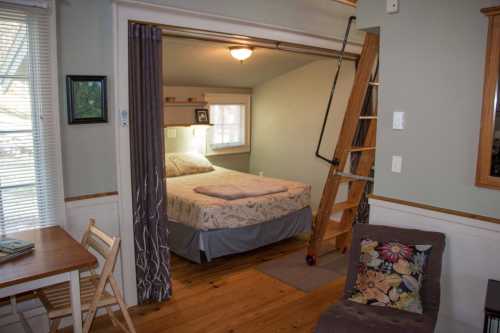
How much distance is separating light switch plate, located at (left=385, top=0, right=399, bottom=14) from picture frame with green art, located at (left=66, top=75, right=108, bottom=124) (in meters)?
1.90

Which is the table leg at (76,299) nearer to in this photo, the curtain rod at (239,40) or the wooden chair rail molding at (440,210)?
the curtain rod at (239,40)

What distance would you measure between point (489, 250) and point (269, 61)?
389cm

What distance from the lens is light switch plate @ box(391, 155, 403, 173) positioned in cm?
269

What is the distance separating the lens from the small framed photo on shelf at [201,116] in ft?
19.0

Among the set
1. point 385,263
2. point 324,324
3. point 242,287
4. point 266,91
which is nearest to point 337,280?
point 242,287

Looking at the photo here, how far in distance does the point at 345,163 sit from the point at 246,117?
10.2ft

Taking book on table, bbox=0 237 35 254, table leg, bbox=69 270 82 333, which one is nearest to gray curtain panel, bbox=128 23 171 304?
book on table, bbox=0 237 35 254

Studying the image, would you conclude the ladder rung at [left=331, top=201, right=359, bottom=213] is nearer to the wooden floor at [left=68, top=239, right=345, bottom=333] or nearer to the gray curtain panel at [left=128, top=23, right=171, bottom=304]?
the wooden floor at [left=68, top=239, right=345, bottom=333]

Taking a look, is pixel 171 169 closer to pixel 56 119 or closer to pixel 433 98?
pixel 56 119

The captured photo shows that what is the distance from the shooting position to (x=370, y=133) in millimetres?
4203

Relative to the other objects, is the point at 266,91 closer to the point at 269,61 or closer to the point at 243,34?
the point at 269,61

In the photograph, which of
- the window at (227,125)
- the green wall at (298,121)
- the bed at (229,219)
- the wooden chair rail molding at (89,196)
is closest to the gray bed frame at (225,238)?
the bed at (229,219)

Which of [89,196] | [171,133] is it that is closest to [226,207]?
[89,196]

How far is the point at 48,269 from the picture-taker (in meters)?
1.92
